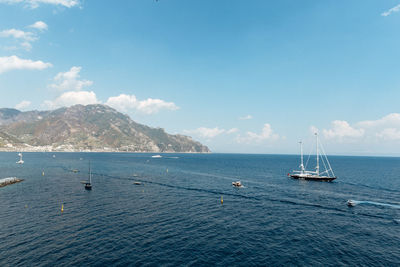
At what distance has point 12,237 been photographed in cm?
4366

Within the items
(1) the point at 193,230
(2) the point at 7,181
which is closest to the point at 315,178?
(1) the point at 193,230

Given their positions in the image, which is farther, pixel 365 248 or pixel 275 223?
pixel 275 223

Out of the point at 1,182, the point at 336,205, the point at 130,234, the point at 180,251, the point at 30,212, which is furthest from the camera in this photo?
the point at 1,182

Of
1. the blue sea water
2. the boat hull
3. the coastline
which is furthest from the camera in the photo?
the boat hull

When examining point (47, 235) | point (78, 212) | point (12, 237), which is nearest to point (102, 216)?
point (78, 212)

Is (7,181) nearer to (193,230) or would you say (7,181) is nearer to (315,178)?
(193,230)

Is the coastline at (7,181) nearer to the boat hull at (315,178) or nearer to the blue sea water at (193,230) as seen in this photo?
the blue sea water at (193,230)

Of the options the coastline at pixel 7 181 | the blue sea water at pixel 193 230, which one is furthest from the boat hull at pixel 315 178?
the coastline at pixel 7 181

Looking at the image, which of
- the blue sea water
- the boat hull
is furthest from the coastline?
the boat hull

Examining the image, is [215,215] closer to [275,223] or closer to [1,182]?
[275,223]

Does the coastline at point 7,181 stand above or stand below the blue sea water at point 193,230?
above

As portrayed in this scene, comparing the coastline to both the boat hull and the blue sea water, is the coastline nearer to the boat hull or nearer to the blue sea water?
the blue sea water

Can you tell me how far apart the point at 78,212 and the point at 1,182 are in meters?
68.4

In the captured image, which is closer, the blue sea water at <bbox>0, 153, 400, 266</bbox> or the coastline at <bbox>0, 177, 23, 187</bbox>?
the blue sea water at <bbox>0, 153, 400, 266</bbox>
